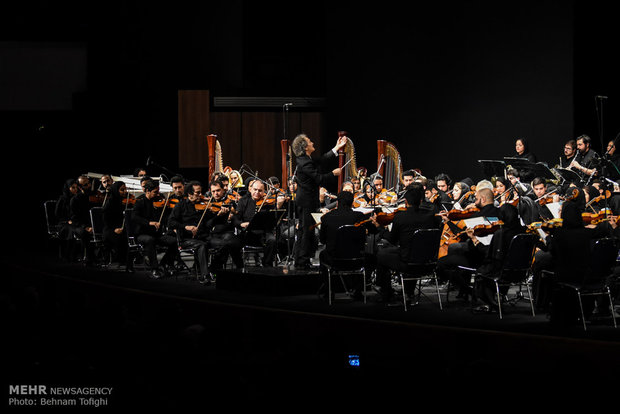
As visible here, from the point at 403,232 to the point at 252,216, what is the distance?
2692 mm

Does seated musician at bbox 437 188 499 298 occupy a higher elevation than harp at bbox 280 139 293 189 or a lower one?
lower

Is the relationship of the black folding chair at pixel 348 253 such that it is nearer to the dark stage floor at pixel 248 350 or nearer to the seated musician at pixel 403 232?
the seated musician at pixel 403 232

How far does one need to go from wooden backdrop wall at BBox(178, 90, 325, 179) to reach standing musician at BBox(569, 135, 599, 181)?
6.94 m

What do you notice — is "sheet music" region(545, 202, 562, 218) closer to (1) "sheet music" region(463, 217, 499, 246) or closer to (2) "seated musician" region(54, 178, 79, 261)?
(1) "sheet music" region(463, 217, 499, 246)

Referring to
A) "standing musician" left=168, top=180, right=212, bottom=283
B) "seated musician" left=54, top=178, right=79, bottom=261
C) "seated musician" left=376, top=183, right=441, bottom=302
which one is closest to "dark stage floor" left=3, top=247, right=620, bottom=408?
"seated musician" left=376, top=183, right=441, bottom=302

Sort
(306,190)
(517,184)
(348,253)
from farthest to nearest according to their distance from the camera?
(517,184) → (306,190) → (348,253)

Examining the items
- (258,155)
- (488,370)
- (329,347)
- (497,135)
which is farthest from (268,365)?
(258,155)

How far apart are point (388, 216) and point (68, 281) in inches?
147

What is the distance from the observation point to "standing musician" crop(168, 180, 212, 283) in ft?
30.6

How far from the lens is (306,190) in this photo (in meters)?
8.69

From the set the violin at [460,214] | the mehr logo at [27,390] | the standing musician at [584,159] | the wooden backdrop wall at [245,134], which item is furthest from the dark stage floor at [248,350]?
the wooden backdrop wall at [245,134]

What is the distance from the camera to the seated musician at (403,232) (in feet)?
24.7

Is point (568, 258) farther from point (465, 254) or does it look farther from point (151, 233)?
point (151, 233)

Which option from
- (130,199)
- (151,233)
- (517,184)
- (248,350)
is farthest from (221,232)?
(248,350)
